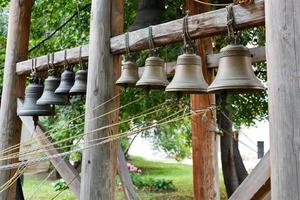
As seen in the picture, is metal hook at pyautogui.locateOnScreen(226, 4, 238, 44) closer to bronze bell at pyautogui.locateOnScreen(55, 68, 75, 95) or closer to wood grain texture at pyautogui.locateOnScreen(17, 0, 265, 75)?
wood grain texture at pyautogui.locateOnScreen(17, 0, 265, 75)

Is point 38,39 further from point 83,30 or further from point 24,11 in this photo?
point 24,11

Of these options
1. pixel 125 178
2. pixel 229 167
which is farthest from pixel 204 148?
pixel 229 167

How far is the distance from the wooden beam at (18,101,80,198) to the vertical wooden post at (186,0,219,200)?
3.74 ft

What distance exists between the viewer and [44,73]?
3.20 meters

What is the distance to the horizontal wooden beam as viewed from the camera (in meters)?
1.71

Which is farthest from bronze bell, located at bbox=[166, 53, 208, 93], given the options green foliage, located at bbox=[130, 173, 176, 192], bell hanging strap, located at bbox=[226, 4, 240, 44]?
green foliage, located at bbox=[130, 173, 176, 192]

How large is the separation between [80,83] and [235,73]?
1.28 meters

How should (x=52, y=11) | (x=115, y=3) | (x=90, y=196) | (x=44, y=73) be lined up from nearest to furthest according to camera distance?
(x=90, y=196), (x=115, y=3), (x=44, y=73), (x=52, y=11)

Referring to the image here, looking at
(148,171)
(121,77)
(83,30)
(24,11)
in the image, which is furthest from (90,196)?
(148,171)

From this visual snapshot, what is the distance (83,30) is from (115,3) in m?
3.34

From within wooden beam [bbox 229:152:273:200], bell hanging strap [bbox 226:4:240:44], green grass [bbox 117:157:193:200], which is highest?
bell hanging strap [bbox 226:4:240:44]

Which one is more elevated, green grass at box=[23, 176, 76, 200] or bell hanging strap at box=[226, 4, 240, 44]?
bell hanging strap at box=[226, 4, 240, 44]

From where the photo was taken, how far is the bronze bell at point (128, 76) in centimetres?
232

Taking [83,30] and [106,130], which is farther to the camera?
[83,30]
